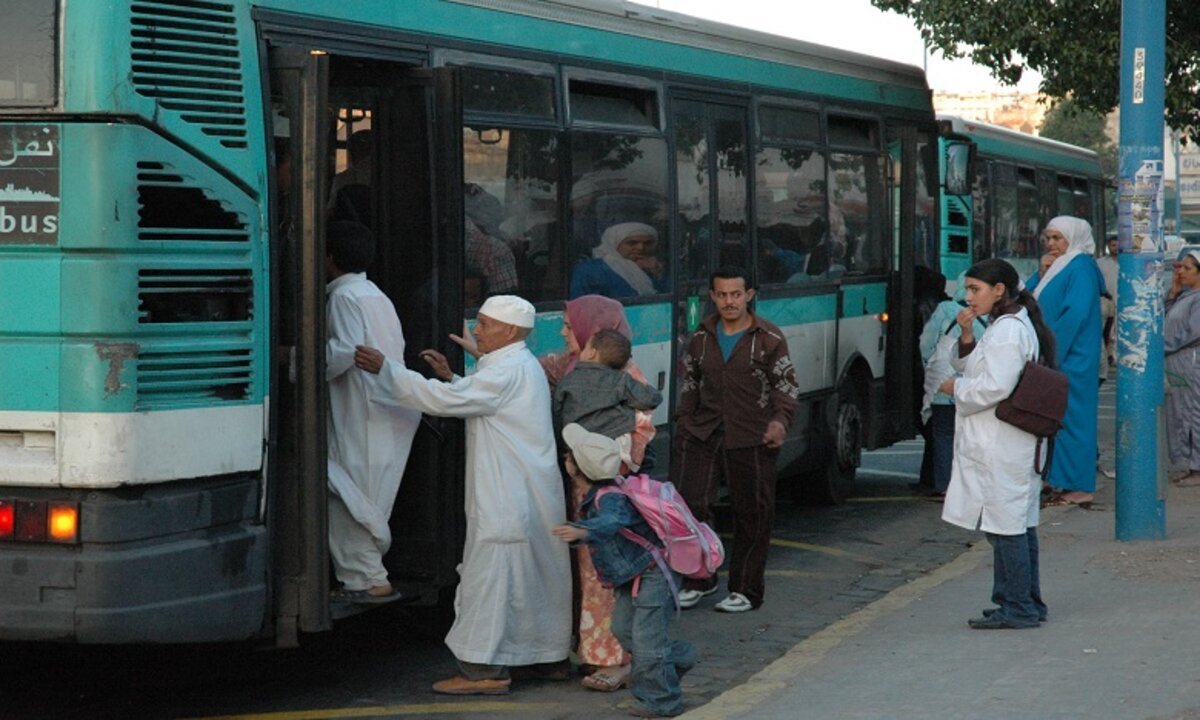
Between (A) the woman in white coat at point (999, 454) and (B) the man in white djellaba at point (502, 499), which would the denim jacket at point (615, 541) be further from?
(A) the woman in white coat at point (999, 454)

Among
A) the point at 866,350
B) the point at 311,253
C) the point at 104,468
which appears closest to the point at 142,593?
the point at 104,468

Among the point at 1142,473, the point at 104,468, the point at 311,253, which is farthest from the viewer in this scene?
the point at 1142,473

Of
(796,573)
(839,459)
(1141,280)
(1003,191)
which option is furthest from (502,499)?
(1003,191)

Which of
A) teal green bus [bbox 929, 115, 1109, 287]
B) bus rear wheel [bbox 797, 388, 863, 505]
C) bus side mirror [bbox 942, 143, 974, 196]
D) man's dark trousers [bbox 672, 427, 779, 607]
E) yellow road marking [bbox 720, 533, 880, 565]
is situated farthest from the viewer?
teal green bus [bbox 929, 115, 1109, 287]

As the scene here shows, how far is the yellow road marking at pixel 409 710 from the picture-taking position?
747cm

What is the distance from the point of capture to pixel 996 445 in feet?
27.7

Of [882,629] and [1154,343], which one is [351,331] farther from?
[1154,343]

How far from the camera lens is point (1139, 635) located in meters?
8.41

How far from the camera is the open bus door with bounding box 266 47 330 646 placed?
699 centimetres

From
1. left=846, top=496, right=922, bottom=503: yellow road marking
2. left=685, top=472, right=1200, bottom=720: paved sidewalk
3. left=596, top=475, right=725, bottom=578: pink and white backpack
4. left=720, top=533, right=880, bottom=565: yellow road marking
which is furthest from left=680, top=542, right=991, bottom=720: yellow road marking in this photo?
left=846, top=496, right=922, bottom=503: yellow road marking

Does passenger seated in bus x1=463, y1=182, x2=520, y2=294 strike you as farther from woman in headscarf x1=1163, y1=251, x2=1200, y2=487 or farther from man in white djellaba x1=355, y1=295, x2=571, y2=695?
woman in headscarf x1=1163, y1=251, x2=1200, y2=487

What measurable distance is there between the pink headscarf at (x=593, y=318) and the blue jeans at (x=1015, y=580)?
6.61ft

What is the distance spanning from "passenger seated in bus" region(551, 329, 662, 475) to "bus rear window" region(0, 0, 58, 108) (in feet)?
8.00

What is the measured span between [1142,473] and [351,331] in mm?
5386
